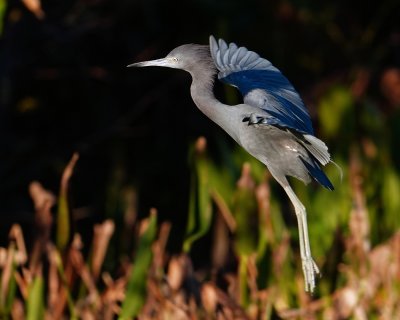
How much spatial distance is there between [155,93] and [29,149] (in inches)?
35.0

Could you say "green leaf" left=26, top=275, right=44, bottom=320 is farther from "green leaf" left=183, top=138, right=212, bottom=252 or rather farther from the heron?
the heron

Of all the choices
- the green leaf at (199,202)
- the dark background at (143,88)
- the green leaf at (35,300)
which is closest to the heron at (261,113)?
the green leaf at (199,202)

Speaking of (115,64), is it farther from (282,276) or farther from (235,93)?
(282,276)

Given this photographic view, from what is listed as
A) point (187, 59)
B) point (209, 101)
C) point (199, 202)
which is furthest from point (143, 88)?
point (209, 101)

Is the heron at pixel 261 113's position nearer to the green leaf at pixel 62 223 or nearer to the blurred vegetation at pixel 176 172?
the blurred vegetation at pixel 176 172

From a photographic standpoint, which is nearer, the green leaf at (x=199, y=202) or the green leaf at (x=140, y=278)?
the green leaf at (x=140, y=278)

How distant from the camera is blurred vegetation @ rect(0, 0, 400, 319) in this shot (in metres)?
5.20

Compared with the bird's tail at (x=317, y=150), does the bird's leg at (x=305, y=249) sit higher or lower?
lower

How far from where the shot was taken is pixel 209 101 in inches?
148

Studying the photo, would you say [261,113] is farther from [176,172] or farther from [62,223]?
[176,172]

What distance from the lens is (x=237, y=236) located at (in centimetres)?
530

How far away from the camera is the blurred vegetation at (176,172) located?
5199 mm

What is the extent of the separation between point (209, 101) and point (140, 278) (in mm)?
1394

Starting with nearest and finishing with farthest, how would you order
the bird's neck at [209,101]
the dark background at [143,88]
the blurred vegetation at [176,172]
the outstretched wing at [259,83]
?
the bird's neck at [209,101], the outstretched wing at [259,83], the blurred vegetation at [176,172], the dark background at [143,88]
